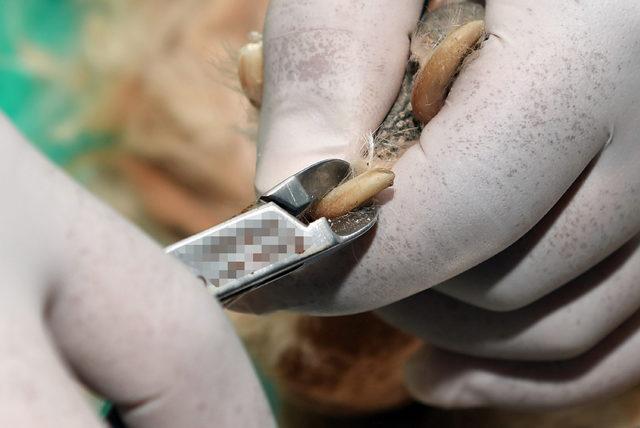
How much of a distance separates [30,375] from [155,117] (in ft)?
2.98

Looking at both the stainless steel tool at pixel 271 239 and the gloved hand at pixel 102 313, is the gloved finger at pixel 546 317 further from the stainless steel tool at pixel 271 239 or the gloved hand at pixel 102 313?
the gloved hand at pixel 102 313

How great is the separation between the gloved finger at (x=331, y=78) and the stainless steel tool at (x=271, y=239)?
0.10 feet

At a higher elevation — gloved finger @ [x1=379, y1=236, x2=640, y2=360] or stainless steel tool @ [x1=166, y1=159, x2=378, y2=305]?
stainless steel tool @ [x1=166, y1=159, x2=378, y2=305]

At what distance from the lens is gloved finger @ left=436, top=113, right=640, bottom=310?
23.1 inches

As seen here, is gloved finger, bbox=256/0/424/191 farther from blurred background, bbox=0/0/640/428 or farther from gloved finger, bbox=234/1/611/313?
blurred background, bbox=0/0/640/428

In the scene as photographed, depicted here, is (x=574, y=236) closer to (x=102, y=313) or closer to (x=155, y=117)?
(x=102, y=313)

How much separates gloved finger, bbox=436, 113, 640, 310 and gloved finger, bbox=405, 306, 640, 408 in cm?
16

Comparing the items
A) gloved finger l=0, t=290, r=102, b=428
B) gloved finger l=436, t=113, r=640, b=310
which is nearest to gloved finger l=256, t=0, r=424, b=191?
gloved finger l=436, t=113, r=640, b=310

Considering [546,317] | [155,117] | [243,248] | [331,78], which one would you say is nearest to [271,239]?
[243,248]

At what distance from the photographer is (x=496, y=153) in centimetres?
53

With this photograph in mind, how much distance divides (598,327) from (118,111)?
31.9 inches

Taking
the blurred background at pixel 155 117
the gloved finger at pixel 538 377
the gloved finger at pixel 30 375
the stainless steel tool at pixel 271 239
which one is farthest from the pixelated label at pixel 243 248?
the blurred background at pixel 155 117

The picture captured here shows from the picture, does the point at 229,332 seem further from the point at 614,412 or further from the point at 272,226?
the point at 614,412

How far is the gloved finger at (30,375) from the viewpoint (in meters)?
0.34
